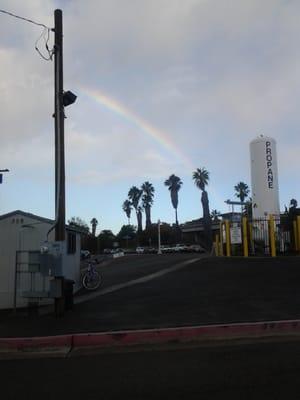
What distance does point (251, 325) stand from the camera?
10383 millimetres

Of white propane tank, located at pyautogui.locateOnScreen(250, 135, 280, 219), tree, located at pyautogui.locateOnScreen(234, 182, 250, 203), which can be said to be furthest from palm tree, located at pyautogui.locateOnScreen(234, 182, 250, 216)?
white propane tank, located at pyautogui.locateOnScreen(250, 135, 280, 219)

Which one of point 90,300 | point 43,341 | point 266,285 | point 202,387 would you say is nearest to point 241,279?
point 266,285

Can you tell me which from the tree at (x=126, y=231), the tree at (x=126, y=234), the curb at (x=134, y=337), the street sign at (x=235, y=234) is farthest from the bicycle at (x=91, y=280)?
the tree at (x=126, y=231)

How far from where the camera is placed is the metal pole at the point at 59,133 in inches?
529

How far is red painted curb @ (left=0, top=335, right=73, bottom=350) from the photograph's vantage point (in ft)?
32.3

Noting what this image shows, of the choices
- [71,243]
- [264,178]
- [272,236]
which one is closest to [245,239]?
[272,236]

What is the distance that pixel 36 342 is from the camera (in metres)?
9.90

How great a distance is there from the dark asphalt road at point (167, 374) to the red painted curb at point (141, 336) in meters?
0.65

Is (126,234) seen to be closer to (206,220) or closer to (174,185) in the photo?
(174,185)

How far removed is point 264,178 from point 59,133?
2140cm

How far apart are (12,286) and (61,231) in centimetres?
289

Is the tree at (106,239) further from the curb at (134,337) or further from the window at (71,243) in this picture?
the curb at (134,337)

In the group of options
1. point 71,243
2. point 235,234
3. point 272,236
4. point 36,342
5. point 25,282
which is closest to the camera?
point 36,342

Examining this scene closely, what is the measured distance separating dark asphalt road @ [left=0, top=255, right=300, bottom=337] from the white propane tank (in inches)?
511
